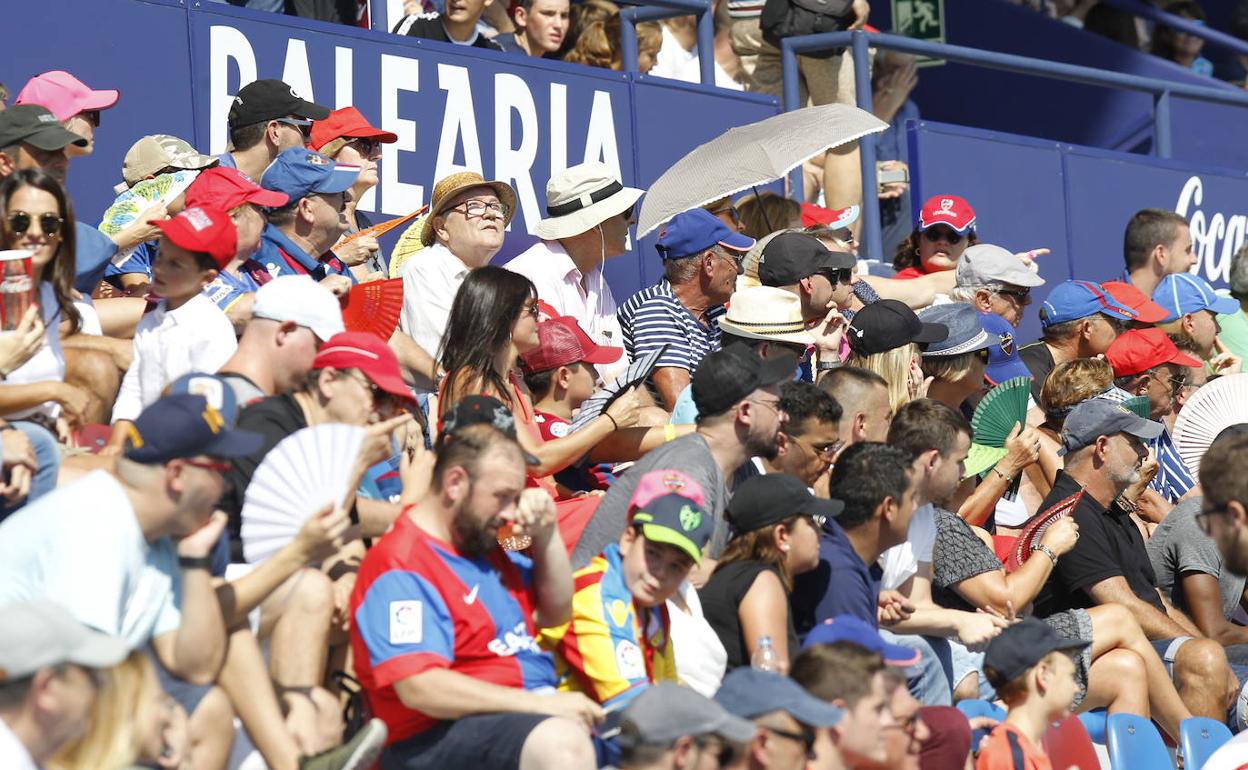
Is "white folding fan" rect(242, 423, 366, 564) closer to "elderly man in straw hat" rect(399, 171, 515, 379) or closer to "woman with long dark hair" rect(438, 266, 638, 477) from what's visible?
"woman with long dark hair" rect(438, 266, 638, 477)

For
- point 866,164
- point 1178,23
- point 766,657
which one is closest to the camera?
point 766,657

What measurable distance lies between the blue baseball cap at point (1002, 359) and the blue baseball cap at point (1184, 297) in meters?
1.81

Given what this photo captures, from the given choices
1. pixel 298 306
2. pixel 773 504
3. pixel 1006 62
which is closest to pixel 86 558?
pixel 298 306

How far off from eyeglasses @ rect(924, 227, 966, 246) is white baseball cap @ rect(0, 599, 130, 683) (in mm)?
6631

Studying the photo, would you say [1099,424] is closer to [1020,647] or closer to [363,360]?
[1020,647]

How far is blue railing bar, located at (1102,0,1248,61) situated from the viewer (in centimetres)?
1589

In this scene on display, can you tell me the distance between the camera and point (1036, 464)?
334 inches

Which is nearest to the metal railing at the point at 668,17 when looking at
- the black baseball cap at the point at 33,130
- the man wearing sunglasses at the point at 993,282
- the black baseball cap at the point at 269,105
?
the man wearing sunglasses at the point at 993,282

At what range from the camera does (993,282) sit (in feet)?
31.2

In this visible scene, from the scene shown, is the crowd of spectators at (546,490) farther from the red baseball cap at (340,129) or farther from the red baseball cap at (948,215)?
the red baseball cap at (948,215)

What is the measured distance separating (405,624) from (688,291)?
3.50 metres

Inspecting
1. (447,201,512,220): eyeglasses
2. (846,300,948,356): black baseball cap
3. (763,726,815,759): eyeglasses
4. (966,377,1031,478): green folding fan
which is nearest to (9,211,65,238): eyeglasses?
(447,201,512,220): eyeglasses

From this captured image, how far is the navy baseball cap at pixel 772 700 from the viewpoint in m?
4.94

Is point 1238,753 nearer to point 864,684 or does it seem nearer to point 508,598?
point 864,684
